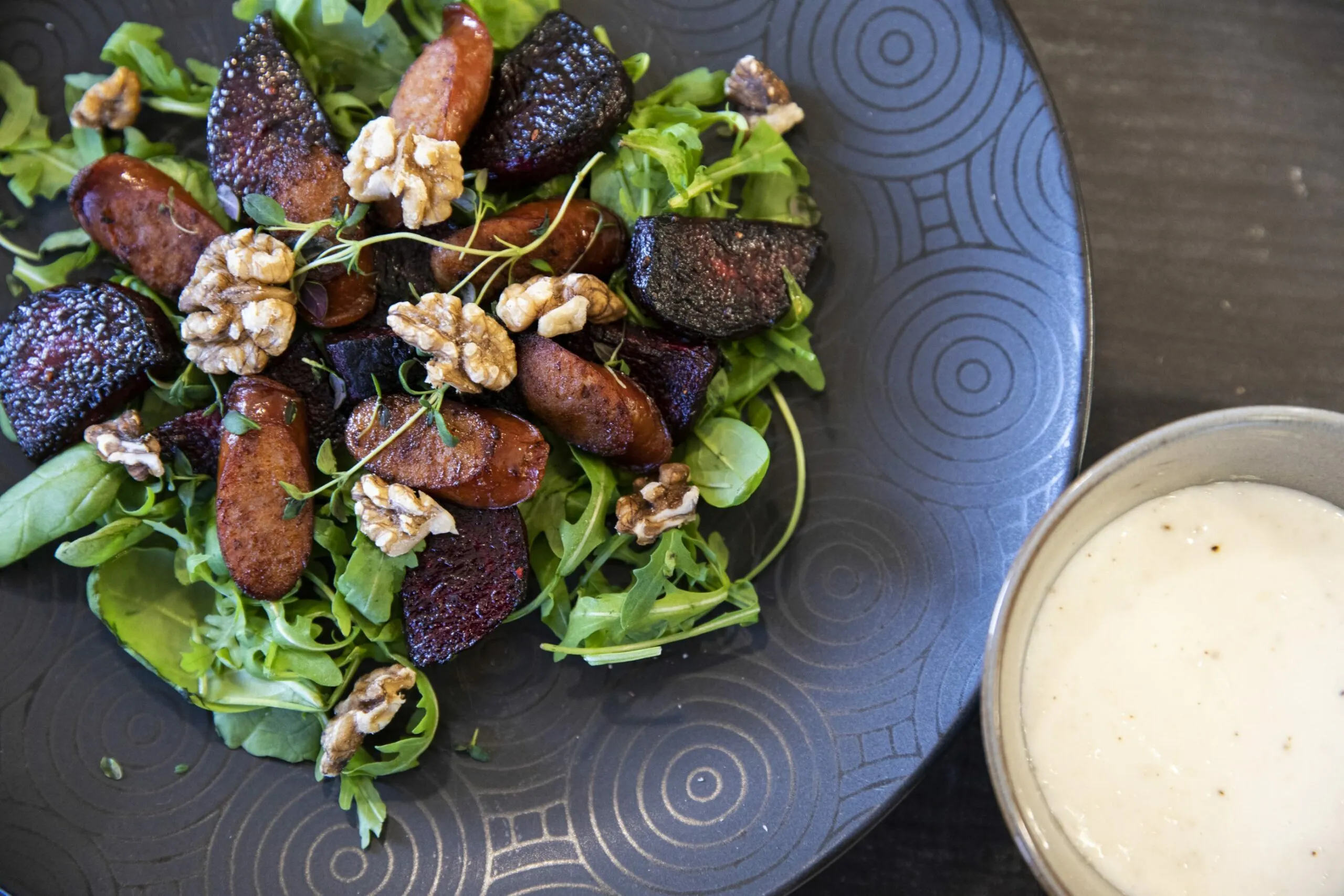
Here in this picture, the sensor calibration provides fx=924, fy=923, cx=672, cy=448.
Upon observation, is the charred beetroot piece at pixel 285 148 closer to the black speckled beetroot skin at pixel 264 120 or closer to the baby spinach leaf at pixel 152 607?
the black speckled beetroot skin at pixel 264 120

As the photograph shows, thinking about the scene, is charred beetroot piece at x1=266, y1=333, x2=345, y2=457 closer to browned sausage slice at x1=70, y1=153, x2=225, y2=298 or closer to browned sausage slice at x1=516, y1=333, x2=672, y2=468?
browned sausage slice at x1=70, y1=153, x2=225, y2=298

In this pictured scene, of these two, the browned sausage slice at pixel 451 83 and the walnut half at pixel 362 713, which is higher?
the browned sausage slice at pixel 451 83

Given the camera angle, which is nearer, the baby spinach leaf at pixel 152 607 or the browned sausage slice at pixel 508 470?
the browned sausage slice at pixel 508 470

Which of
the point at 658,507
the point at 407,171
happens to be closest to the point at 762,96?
the point at 407,171

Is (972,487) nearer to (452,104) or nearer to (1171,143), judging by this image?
(1171,143)

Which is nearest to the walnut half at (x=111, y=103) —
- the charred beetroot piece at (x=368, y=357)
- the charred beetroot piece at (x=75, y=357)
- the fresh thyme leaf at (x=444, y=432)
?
the charred beetroot piece at (x=75, y=357)

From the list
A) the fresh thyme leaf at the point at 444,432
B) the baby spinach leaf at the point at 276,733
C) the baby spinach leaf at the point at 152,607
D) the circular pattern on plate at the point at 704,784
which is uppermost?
the fresh thyme leaf at the point at 444,432

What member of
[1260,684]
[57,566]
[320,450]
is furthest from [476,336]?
[1260,684]
